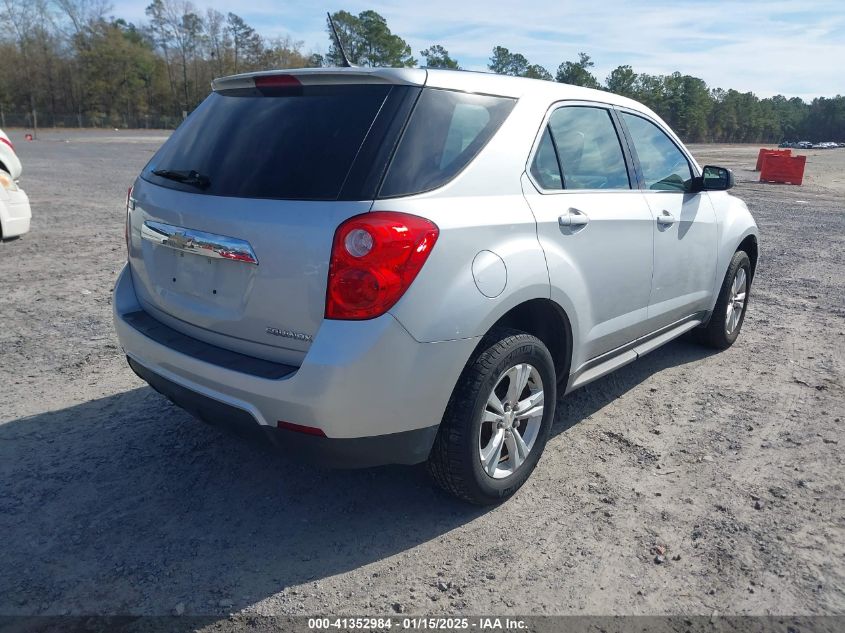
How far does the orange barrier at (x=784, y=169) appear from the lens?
958 inches

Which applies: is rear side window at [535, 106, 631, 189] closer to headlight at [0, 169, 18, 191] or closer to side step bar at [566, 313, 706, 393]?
side step bar at [566, 313, 706, 393]

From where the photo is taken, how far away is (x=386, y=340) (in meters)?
2.40

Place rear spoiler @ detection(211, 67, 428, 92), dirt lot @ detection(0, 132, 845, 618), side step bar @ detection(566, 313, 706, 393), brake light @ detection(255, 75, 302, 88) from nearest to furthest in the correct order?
dirt lot @ detection(0, 132, 845, 618), rear spoiler @ detection(211, 67, 428, 92), brake light @ detection(255, 75, 302, 88), side step bar @ detection(566, 313, 706, 393)

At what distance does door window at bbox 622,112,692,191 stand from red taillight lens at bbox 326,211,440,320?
227 cm

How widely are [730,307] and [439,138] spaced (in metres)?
3.59

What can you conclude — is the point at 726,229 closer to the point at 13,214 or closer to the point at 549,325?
the point at 549,325

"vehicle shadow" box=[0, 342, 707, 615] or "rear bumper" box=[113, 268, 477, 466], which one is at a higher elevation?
"rear bumper" box=[113, 268, 477, 466]

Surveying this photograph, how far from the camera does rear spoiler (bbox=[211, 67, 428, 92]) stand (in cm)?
266

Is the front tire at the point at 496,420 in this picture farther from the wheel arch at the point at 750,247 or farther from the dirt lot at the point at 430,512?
the wheel arch at the point at 750,247

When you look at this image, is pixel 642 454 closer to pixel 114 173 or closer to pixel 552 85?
pixel 552 85

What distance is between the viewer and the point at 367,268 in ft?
7.81

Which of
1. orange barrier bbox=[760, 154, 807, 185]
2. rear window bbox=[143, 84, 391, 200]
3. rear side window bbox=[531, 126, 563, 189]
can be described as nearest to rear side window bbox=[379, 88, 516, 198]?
rear window bbox=[143, 84, 391, 200]

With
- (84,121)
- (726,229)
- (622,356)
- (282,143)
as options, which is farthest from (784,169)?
(84,121)

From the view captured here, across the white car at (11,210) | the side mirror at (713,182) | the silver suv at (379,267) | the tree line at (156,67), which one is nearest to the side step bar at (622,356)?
the silver suv at (379,267)
